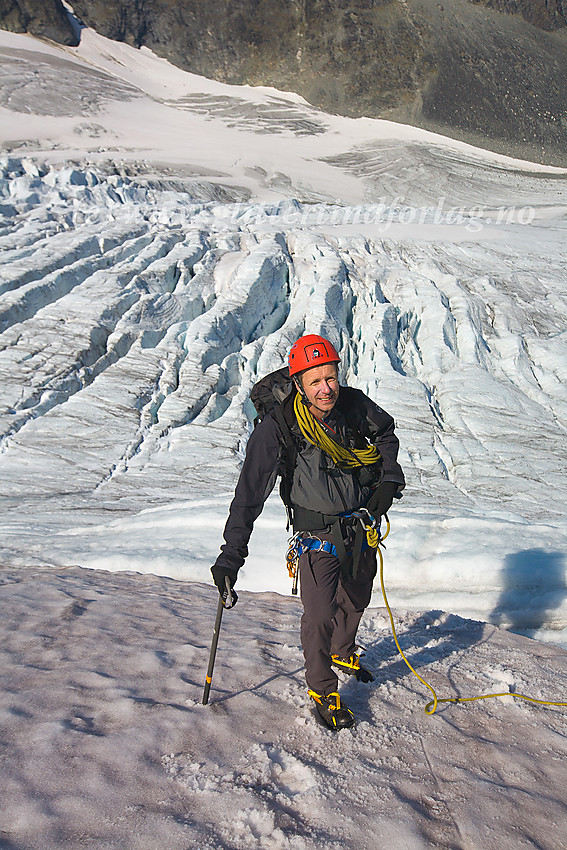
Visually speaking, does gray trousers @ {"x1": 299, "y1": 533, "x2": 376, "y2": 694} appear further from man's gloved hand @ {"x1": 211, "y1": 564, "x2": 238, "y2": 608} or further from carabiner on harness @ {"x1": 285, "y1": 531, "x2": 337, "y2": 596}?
man's gloved hand @ {"x1": 211, "y1": 564, "x2": 238, "y2": 608}

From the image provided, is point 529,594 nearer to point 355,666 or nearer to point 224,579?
point 355,666

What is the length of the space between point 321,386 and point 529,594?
3.41m

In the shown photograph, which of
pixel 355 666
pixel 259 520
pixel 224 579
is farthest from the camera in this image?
pixel 259 520

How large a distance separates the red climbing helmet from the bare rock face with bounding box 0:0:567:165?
202ft

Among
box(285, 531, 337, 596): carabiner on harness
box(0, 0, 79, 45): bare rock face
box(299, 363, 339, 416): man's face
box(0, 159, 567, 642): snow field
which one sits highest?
box(0, 0, 79, 45): bare rock face

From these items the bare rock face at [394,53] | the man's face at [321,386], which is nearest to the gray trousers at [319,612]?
the man's face at [321,386]

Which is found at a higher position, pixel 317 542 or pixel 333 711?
pixel 317 542

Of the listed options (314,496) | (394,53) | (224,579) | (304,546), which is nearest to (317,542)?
(304,546)

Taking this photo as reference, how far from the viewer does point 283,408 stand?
2.69m

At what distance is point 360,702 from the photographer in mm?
2820

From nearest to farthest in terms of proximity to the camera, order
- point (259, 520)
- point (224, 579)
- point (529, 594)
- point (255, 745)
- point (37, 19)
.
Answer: point (255, 745), point (224, 579), point (529, 594), point (259, 520), point (37, 19)

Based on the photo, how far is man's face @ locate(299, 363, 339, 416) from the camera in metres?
2.69

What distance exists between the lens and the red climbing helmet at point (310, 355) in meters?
2.69

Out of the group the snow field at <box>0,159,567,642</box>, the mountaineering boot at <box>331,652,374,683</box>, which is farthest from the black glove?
the snow field at <box>0,159,567,642</box>
